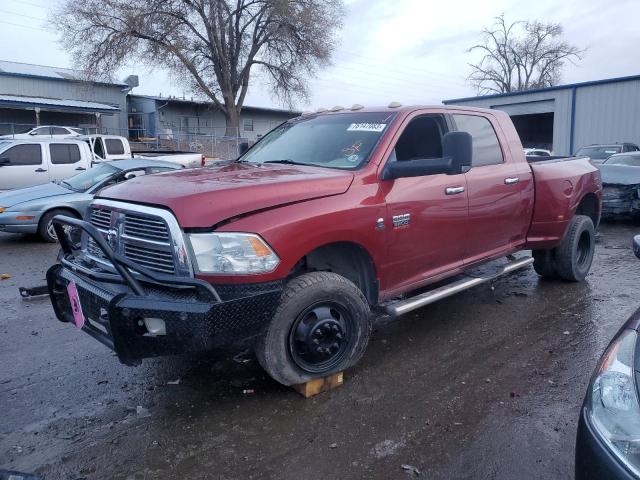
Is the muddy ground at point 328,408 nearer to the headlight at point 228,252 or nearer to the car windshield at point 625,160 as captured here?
the headlight at point 228,252

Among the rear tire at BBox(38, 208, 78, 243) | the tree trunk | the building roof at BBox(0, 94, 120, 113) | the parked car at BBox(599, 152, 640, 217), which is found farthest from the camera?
the tree trunk

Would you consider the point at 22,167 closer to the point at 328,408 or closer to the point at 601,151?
the point at 328,408

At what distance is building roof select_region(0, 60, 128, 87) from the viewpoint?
32750mm

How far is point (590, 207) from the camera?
21.0 feet

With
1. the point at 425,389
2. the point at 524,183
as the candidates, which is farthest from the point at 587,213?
the point at 425,389

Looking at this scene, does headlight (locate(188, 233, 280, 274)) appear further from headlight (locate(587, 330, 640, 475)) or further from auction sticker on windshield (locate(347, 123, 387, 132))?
headlight (locate(587, 330, 640, 475))

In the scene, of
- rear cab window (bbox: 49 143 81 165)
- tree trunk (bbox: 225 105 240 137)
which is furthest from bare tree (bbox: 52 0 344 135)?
rear cab window (bbox: 49 143 81 165)

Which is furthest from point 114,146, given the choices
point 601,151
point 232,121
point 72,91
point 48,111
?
point 72,91

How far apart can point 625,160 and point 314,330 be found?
1172 centimetres

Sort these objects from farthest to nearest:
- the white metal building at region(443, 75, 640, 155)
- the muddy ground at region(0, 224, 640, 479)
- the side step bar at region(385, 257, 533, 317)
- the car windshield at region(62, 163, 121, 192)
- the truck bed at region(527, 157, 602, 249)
Result: the white metal building at region(443, 75, 640, 155), the car windshield at region(62, 163, 121, 192), the truck bed at region(527, 157, 602, 249), the side step bar at region(385, 257, 533, 317), the muddy ground at region(0, 224, 640, 479)

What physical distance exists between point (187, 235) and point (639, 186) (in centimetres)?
1089

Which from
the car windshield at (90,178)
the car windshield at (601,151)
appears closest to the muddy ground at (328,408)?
the car windshield at (90,178)

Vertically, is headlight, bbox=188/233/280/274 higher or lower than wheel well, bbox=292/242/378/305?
higher

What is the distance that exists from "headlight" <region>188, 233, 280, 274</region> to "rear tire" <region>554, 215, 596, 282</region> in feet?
13.6
